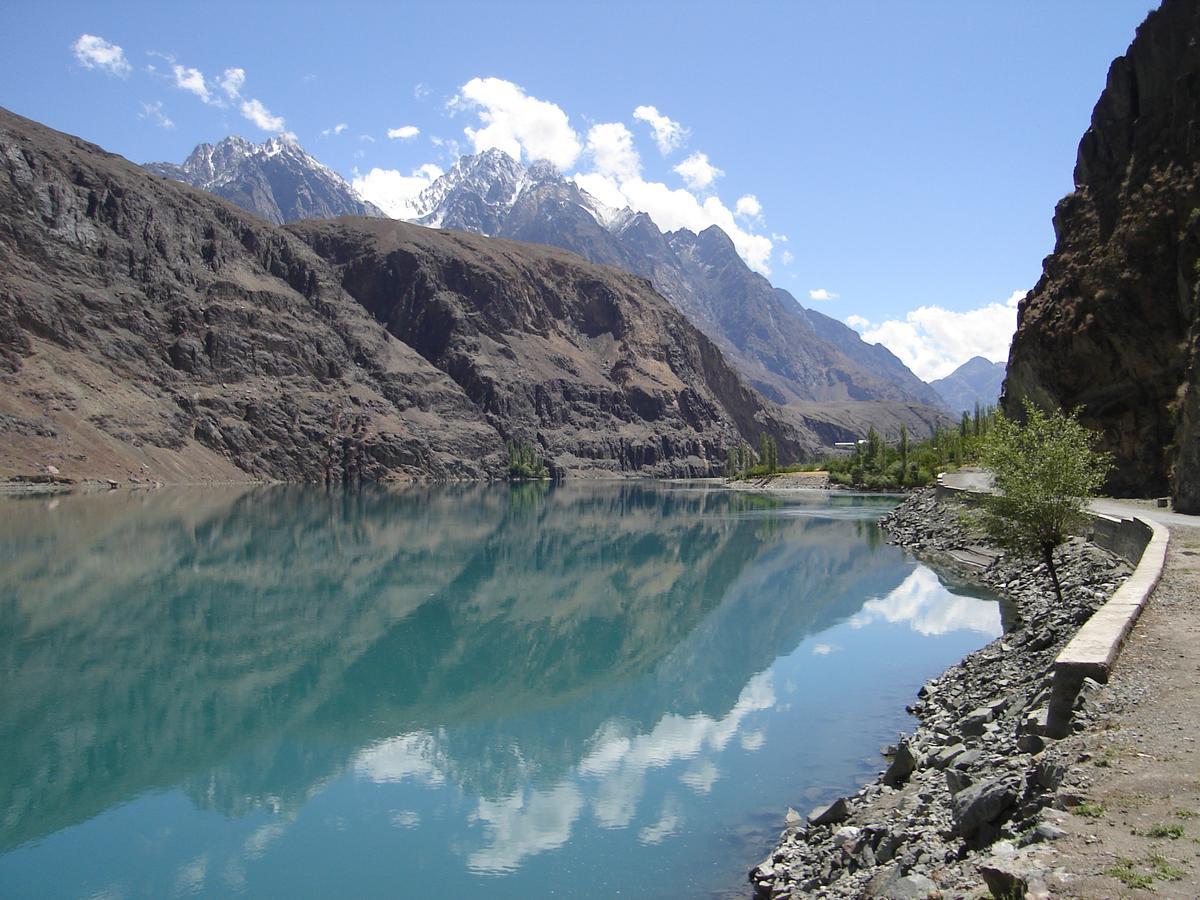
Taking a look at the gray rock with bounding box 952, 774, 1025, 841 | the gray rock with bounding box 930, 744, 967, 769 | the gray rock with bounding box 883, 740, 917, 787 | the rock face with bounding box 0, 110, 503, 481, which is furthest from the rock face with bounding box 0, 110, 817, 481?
the gray rock with bounding box 952, 774, 1025, 841

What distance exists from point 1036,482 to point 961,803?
1564 centimetres

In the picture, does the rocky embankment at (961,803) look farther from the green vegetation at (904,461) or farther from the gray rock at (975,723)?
the green vegetation at (904,461)

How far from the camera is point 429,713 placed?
24.5 meters

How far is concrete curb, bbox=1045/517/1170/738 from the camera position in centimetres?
1172

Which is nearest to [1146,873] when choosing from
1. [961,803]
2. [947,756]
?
[961,803]

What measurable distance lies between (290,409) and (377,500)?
188 ft

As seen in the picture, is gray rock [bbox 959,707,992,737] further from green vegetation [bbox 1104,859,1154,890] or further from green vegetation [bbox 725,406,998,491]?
green vegetation [bbox 725,406,998,491]

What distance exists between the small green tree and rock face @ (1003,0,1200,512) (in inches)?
742

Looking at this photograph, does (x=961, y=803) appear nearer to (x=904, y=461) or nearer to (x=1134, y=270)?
(x=1134, y=270)

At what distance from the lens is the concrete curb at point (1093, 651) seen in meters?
11.7

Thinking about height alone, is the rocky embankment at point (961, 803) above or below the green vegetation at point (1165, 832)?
below

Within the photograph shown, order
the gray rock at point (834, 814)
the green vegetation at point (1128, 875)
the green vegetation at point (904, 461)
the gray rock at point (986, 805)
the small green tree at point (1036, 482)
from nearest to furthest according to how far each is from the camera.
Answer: the green vegetation at point (1128, 875)
the gray rock at point (986, 805)
the gray rock at point (834, 814)
the small green tree at point (1036, 482)
the green vegetation at point (904, 461)

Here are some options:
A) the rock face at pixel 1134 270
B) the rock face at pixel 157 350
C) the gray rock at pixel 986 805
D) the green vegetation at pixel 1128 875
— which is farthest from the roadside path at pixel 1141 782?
the rock face at pixel 157 350

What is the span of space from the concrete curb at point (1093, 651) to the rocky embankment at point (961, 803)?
23cm
